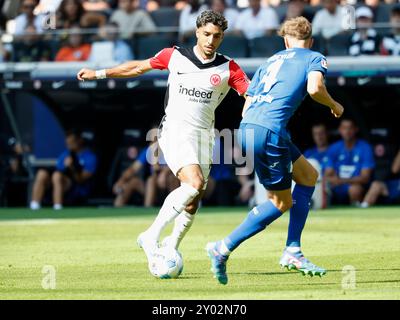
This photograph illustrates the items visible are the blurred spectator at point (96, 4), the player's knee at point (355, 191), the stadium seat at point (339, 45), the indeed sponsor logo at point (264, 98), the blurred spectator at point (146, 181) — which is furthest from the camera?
the blurred spectator at point (96, 4)

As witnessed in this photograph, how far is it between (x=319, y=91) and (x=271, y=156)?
722 millimetres

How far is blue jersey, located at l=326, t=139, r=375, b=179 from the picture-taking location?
1970 centimetres

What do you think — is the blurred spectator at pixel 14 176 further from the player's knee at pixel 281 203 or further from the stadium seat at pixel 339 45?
the player's knee at pixel 281 203

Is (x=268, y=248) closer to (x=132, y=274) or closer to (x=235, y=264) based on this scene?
(x=235, y=264)

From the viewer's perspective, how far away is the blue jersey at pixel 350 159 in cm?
1970

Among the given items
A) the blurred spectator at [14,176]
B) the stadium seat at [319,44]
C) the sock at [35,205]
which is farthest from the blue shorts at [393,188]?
the blurred spectator at [14,176]

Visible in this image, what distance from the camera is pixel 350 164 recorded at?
782 inches

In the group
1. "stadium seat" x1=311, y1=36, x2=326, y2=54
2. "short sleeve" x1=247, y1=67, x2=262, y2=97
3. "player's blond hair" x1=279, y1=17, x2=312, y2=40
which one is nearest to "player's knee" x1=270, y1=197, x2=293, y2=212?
"short sleeve" x1=247, y1=67, x2=262, y2=97

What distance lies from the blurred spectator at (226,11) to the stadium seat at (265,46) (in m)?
0.64

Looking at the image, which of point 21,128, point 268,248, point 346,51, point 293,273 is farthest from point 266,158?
point 21,128

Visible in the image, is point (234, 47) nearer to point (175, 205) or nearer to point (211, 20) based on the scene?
point (211, 20)

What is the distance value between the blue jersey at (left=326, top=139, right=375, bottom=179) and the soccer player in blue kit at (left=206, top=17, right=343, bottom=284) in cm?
1042

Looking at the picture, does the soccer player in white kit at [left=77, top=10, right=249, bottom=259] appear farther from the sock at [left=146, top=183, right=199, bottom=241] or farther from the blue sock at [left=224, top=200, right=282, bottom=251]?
the blue sock at [left=224, top=200, right=282, bottom=251]

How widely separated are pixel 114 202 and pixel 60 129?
1986mm
